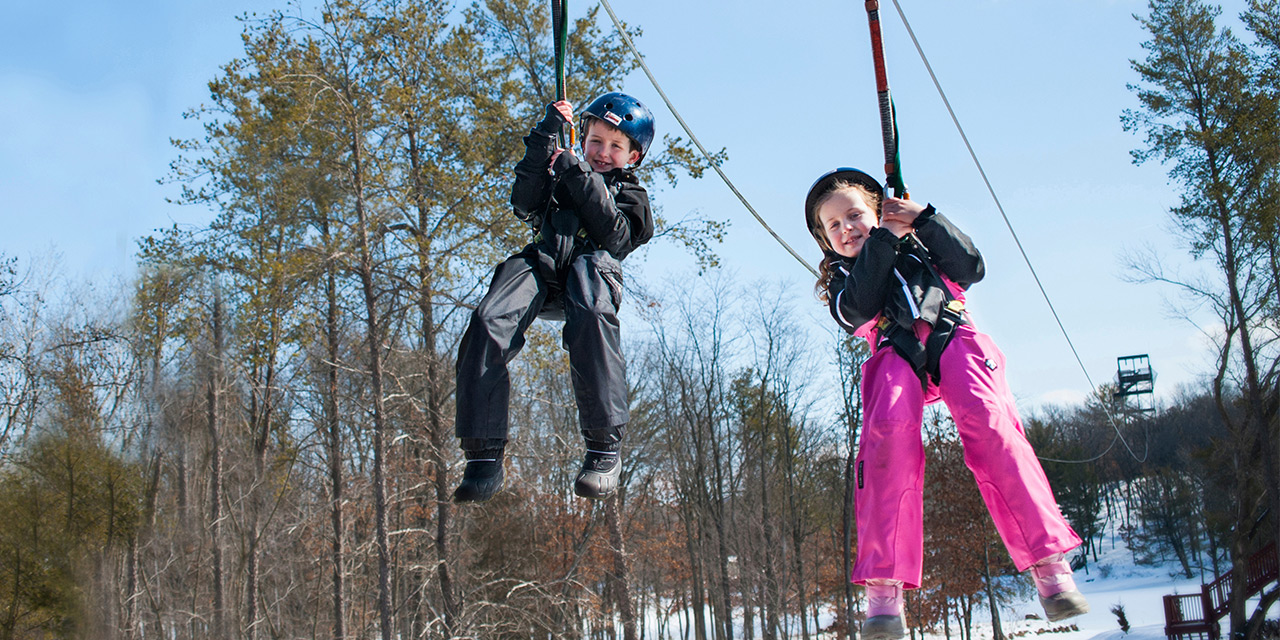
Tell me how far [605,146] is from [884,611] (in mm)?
2237

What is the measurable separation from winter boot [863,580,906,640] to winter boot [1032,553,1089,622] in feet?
1.34

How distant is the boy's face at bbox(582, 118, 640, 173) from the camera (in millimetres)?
3836

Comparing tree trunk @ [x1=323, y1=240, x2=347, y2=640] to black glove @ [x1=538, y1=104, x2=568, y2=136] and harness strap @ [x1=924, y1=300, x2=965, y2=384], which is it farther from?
harness strap @ [x1=924, y1=300, x2=965, y2=384]

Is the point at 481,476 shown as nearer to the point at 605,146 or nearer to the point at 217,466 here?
the point at 605,146

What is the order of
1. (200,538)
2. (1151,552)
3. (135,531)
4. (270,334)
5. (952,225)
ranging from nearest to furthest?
(952,225) → (270,334) → (135,531) → (200,538) → (1151,552)

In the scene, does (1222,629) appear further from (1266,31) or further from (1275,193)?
(1266,31)

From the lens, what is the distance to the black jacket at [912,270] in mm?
3088

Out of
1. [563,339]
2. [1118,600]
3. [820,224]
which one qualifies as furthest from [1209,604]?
[563,339]

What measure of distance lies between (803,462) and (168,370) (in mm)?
19345

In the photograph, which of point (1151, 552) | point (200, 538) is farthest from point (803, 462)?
point (1151, 552)

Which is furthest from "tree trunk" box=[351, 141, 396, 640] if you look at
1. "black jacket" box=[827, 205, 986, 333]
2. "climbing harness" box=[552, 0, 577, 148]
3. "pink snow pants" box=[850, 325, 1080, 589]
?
"pink snow pants" box=[850, 325, 1080, 589]

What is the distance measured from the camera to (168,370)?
22172 millimetres

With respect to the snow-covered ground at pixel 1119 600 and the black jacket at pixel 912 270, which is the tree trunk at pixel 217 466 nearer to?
the black jacket at pixel 912 270

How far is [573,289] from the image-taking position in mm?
3564
